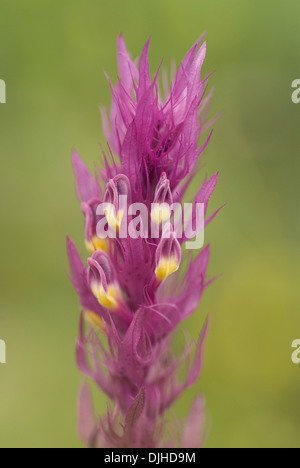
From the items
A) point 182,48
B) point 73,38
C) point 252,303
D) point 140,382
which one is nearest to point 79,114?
point 73,38

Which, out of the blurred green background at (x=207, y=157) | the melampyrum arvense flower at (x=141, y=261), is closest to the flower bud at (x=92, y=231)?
the melampyrum arvense flower at (x=141, y=261)

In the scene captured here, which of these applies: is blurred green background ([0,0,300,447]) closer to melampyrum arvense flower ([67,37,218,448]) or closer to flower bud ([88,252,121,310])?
melampyrum arvense flower ([67,37,218,448])

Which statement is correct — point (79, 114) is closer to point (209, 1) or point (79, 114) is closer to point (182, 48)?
point (182, 48)

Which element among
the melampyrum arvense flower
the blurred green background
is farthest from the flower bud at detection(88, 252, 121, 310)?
the blurred green background

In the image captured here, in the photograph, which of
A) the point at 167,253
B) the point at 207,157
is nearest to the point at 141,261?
the point at 167,253

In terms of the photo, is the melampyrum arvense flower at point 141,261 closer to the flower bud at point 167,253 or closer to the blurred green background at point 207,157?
the flower bud at point 167,253
